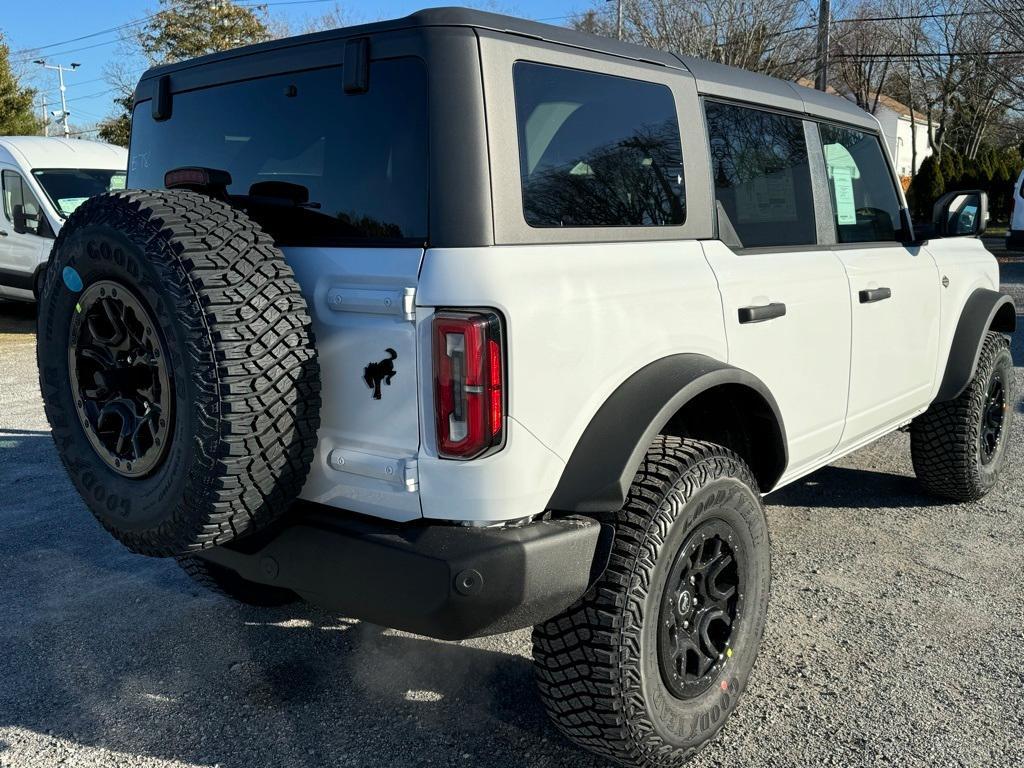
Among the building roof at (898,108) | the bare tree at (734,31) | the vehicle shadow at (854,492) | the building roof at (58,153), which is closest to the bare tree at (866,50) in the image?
the bare tree at (734,31)

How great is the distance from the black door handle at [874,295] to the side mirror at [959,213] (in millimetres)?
665

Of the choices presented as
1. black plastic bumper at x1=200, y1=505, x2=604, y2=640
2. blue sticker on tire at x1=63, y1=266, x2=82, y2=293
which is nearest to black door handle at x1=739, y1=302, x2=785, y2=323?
black plastic bumper at x1=200, y1=505, x2=604, y2=640

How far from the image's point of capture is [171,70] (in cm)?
302

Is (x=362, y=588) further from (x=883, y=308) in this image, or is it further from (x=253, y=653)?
(x=883, y=308)

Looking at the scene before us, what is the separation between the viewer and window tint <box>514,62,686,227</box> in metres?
2.38

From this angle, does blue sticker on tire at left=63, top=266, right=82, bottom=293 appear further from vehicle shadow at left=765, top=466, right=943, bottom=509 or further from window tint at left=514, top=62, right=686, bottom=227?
vehicle shadow at left=765, top=466, right=943, bottom=509

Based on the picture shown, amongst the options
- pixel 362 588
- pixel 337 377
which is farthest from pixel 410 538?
pixel 337 377

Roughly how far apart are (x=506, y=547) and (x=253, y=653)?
155 centimetres

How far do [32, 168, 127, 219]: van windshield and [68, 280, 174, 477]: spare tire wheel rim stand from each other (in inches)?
387

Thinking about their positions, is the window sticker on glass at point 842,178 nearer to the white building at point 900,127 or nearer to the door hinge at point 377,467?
the door hinge at point 377,467

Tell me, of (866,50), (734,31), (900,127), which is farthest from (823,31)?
(900,127)

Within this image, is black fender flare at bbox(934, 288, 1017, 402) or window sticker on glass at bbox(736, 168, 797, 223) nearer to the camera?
window sticker on glass at bbox(736, 168, 797, 223)

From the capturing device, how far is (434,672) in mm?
3146

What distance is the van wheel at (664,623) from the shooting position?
2.38m
